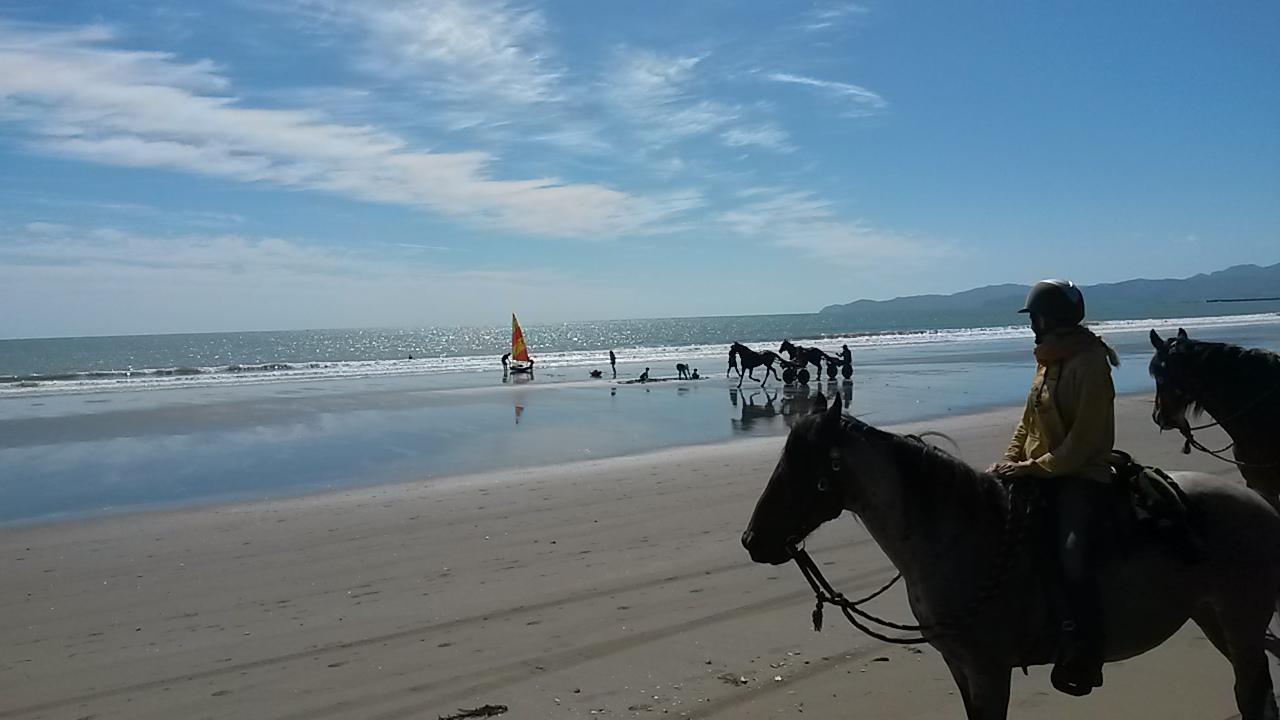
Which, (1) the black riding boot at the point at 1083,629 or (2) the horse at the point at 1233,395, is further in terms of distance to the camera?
(2) the horse at the point at 1233,395

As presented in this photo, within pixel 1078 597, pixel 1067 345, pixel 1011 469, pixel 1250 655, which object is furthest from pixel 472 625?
pixel 1250 655

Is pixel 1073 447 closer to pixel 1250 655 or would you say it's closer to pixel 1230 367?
pixel 1250 655

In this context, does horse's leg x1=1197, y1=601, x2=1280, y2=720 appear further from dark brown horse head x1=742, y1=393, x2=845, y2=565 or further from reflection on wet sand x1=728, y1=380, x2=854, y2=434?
reflection on wet sand x1=728, y1=380, x2=854, y2=434

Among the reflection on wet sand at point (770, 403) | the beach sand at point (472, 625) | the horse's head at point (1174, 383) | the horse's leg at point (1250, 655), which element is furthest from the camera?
the reflection on wet sand at point (770, 403)

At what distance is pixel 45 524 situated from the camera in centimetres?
1134

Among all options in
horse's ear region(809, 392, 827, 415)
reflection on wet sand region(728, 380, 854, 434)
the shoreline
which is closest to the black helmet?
horse's ear region(809, 392, 827, 415)

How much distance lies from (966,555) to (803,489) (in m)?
0.73

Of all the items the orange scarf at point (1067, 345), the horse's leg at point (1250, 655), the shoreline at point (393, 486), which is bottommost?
the shoreline at point (393, 486)

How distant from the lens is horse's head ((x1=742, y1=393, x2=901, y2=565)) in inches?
138

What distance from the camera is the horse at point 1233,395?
6148 mm

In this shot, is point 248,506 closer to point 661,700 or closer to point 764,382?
point 661,700

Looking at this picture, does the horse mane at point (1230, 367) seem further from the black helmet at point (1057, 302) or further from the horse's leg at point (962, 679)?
the horse's leg at point (962, 679)

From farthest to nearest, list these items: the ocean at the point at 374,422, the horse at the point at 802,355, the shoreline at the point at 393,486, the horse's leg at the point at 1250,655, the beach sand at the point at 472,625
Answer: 1. the horse at the point at 802,355
2. the ocean at the point at 374,422
3. the shoreline at the point at 393,486
4. the beach sand at the point at 472,625
5. the horse's leg at the point at 1250,655

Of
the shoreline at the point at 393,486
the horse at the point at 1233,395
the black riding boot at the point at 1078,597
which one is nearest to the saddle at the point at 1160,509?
the black riding boot at the point at 1078,597
